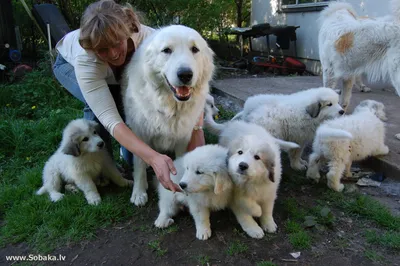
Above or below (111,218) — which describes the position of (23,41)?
above

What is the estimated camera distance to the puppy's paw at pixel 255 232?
8.20 ft

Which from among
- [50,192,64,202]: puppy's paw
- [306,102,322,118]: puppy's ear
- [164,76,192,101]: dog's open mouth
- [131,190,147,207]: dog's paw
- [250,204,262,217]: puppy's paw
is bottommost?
[131,190,147,207]: dog's paw

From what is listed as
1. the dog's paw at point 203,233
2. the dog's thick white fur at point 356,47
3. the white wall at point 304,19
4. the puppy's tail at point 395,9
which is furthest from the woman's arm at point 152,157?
the white wall at point 304,19

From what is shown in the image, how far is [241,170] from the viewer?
2260mm

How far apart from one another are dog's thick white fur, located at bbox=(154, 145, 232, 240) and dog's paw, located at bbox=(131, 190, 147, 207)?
1.19 feet

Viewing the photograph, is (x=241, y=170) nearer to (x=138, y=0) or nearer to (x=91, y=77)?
(x=91, y=77)

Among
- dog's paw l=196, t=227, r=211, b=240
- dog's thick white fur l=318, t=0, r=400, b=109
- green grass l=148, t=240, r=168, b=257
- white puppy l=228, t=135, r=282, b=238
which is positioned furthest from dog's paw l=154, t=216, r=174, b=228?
dog's thick white fur l=318, t=0, r=400, b=109

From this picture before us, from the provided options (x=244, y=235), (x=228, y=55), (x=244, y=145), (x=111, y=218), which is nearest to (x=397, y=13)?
(x=244, y=145)

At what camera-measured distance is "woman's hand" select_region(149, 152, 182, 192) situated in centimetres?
238

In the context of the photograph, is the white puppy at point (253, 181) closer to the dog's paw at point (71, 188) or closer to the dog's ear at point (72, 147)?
the dog's ear at point (72, 147)

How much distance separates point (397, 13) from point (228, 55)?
23.1ft

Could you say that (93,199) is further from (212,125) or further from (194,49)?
(194,49)

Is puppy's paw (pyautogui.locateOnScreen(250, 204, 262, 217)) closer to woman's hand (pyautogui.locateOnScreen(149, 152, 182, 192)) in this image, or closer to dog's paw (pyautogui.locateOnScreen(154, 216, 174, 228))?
woman's hand (pyautogui.locateOnScreen(149, 152, 182, 192))

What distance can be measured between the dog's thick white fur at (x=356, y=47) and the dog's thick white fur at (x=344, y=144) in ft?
3.74
